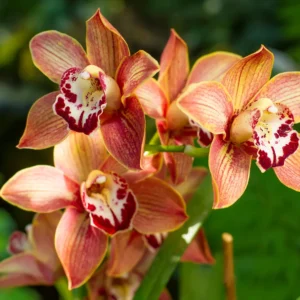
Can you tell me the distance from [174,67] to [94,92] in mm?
131

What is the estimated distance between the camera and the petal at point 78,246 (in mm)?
774

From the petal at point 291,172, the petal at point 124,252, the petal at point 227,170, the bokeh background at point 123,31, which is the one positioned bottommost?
the bokeh background at point 123,31

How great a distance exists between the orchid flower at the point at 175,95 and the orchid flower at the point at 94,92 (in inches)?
1.3

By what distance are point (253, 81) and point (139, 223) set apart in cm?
23

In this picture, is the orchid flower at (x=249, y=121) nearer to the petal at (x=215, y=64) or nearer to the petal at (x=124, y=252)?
the petal at (x=215, y=64)

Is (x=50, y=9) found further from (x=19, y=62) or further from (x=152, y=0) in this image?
(x=152, y=0)

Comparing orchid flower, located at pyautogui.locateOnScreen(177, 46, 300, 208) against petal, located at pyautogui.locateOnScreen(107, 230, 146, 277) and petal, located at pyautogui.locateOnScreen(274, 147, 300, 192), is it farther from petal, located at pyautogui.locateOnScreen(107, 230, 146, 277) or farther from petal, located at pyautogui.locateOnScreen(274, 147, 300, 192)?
petal, located at pyautogui.locateOnScreen(107, 230, 146, 277)

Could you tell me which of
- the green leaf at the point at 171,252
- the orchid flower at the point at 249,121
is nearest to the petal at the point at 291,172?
the orchid flower at the point at 249,121

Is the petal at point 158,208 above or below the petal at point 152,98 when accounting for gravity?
below

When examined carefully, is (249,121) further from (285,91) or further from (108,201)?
(108,201)

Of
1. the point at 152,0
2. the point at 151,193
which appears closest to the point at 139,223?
the point at 151,193

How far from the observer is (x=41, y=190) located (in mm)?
798

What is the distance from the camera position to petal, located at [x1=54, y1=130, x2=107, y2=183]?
2.68ft

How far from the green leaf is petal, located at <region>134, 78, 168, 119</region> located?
0.13m
